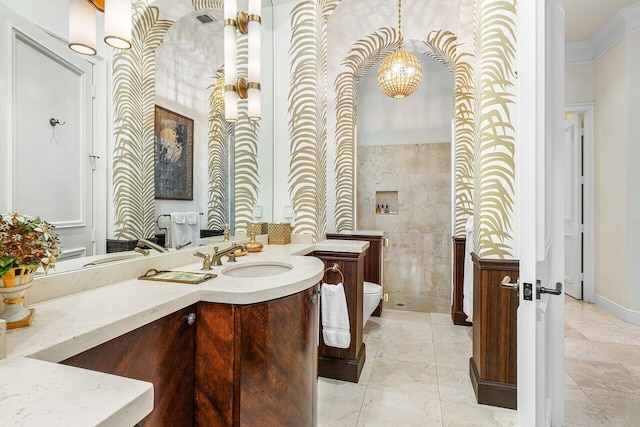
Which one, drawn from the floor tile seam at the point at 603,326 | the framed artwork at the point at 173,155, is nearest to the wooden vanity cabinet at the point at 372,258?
the floor tile seam at the point at 603,326

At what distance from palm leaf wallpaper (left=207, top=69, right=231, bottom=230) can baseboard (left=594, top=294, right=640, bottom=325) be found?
13.5 feet

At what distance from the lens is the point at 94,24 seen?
1.11m

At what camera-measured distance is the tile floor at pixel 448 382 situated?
177cm

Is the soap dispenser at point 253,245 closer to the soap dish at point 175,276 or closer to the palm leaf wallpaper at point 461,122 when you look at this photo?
the soap dish at point 175,276

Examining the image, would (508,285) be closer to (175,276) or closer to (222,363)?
(222,363)

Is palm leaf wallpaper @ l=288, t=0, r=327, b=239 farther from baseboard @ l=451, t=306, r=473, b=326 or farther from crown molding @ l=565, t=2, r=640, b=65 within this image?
crown molding @ l=565, t=2, r=640, b=65

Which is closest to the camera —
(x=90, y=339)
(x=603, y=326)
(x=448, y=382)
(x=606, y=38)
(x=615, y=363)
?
(x=90, y=339)

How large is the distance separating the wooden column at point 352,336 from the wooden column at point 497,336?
0.79 metres

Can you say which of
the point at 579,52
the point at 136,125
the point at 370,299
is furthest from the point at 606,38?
the point at 136,125

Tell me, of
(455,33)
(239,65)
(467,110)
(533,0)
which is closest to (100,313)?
(533,0)

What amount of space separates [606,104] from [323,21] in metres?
3.39

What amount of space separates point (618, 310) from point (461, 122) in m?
Answer: 2.66

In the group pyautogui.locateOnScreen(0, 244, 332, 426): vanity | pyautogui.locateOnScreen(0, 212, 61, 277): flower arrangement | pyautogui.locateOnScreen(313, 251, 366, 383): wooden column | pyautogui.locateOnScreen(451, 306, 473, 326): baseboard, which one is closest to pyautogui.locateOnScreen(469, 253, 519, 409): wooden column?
pyautogui.locateOnScreen(313, 251, 366, 383): wooden column

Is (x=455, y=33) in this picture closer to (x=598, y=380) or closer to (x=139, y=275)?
(x=598, y=380)
